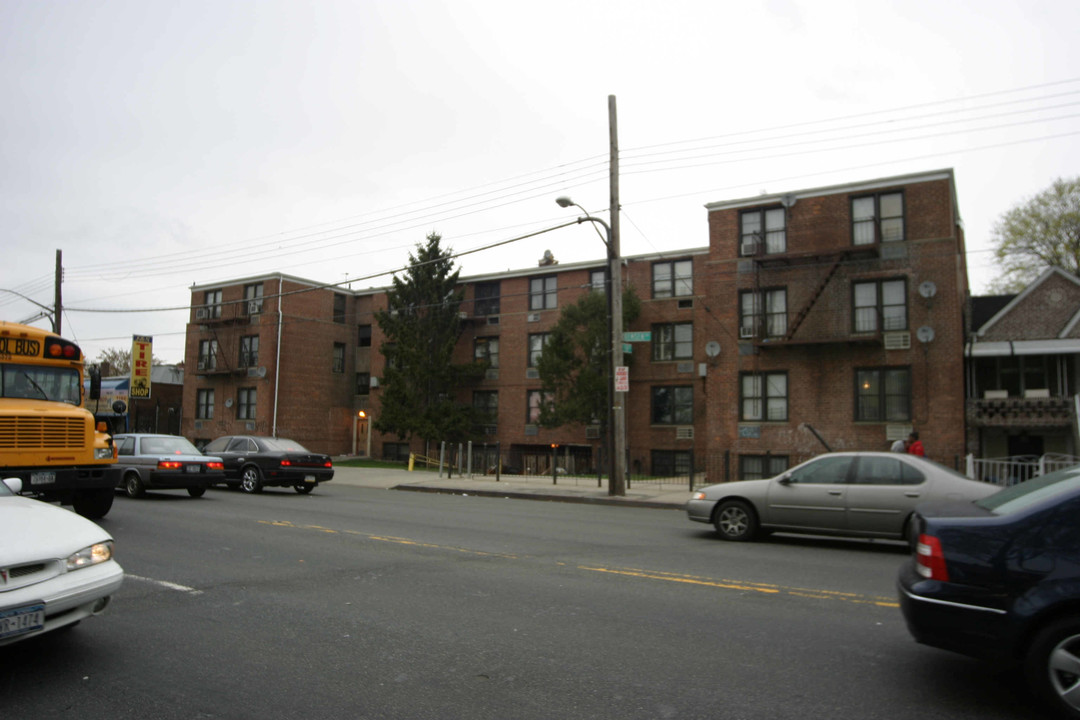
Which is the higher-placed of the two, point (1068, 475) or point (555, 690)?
point (1068, 475)

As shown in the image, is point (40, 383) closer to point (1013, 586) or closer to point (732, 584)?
point (732, 584)

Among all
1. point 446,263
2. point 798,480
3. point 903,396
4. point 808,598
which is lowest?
point 808,598

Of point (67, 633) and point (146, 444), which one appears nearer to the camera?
point (67, 633)

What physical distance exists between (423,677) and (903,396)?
73.6ft

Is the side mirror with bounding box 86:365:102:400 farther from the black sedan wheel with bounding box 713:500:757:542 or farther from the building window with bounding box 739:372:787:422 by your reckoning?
the building window with bounding box 739:372:787:422

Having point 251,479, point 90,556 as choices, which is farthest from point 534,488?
point 90,556

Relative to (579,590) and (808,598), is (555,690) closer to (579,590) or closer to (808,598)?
(579,590)

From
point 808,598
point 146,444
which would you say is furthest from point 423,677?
point 146,444

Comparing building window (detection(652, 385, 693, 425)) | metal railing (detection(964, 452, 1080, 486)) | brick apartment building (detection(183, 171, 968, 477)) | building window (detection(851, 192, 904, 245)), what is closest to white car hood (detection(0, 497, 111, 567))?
brick apartment building (detection(183, 171, 968, 477))

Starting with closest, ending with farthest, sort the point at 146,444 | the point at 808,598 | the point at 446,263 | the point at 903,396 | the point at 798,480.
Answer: the point at 808,598
the point at 798,480
the point at 146,444
the point at 903,396
the point at 446,263

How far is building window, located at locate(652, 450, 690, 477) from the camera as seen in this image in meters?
31.7

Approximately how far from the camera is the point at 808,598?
24.2 feet

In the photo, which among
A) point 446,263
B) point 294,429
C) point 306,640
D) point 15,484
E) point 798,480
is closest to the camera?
point 306,640

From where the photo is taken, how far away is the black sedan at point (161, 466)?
53.4ft
